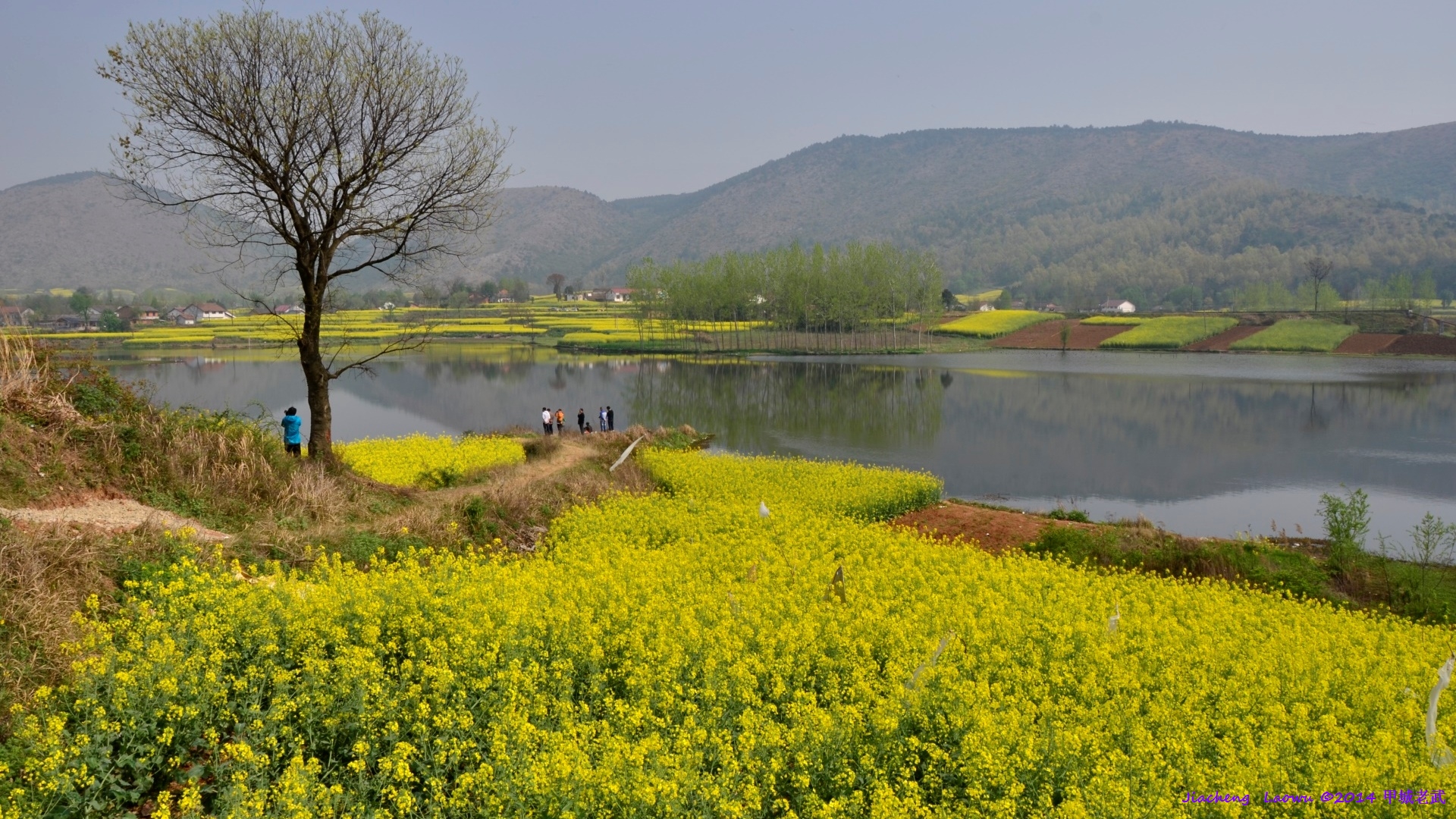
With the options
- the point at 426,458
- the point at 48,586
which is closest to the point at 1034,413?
the point at 426,458

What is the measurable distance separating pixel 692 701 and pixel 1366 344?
9268 centimetres

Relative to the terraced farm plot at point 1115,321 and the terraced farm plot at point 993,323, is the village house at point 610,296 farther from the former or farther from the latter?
the terraced farm plot at point 1115,321

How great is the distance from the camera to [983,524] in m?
19.0

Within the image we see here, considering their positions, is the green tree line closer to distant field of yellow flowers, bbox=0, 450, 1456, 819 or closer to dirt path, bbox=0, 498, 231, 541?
distant field of yellow flowers, bbox=0, 450, 1456, 819

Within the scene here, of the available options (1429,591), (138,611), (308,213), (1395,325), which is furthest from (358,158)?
(1395,325)

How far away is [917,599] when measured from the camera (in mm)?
11391

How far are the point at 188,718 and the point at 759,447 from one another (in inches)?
1061

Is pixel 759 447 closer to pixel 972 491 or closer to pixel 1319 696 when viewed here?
pixel 972 491

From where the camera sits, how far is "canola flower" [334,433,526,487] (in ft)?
66.6

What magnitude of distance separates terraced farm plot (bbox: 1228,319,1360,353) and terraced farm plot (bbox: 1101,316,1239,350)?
445cm

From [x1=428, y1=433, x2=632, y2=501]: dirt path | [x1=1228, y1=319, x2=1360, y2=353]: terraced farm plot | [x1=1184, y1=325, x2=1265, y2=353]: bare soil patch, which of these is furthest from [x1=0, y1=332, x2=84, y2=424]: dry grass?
[x1=1228, y1=319, x2=1360, y2=353]: terraced farm plot

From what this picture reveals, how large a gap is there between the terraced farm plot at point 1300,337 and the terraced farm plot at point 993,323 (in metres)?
25.0

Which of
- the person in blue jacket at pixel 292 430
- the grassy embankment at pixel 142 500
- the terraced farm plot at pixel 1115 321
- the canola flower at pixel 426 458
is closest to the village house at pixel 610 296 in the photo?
the terraced farm plot at pixel 1115 321

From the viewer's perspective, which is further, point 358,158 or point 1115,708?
point 358,158
